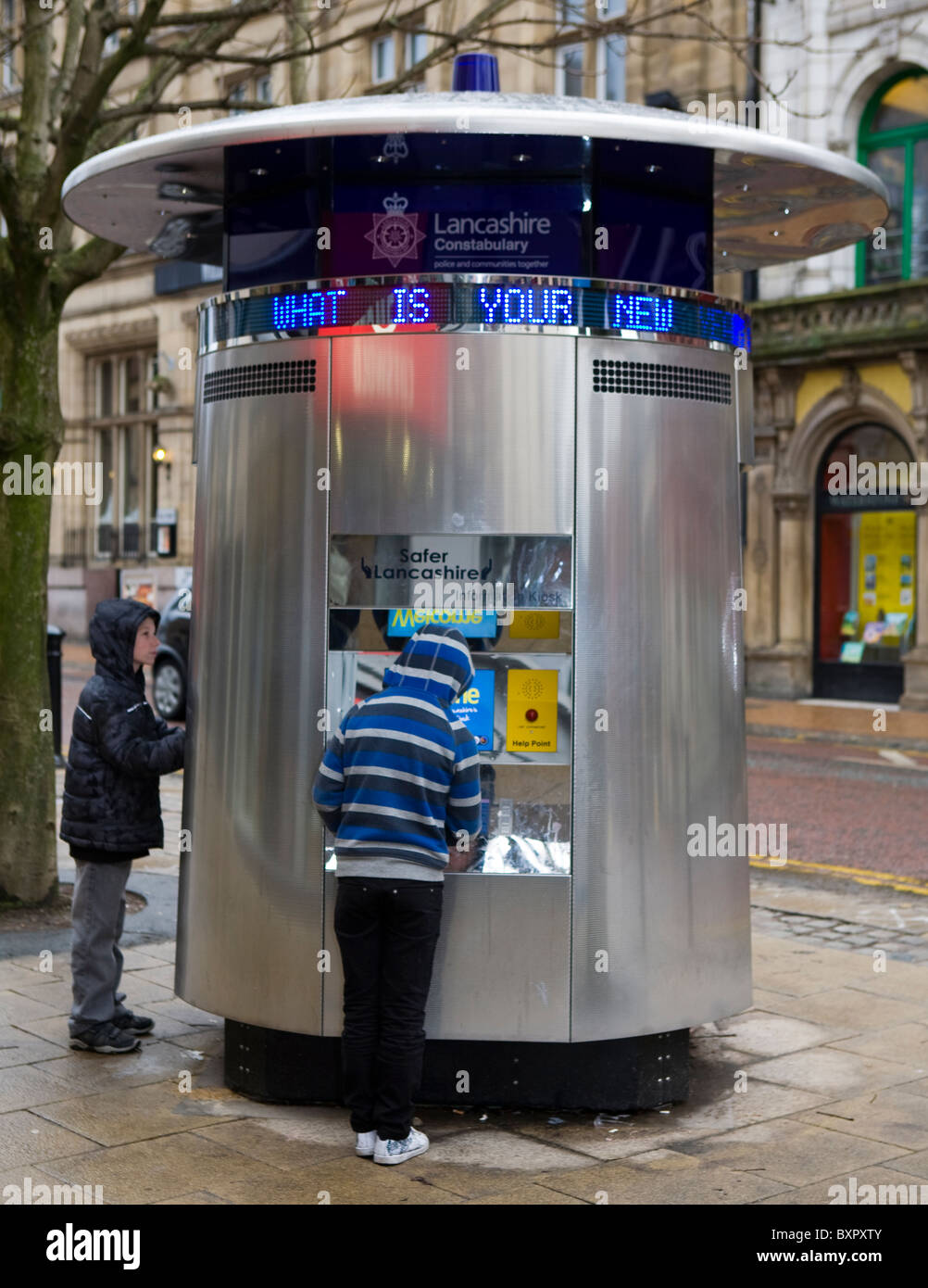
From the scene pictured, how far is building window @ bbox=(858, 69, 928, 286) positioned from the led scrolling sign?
17637 mm

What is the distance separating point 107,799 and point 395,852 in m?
1.68

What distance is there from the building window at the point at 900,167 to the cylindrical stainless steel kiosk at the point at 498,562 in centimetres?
1729

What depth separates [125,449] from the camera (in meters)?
35.9

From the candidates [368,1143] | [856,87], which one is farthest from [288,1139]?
[856,87]

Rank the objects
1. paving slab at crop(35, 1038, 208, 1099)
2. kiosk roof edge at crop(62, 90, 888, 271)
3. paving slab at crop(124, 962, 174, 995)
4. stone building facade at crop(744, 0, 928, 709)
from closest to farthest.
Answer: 1. kiosk roof edge at crop(62, 90, 888, 271)
2. paving slab at crop(35, 1038, 208, 1099)
3. paving slab at crop(124, 962, 174, 995)
4. stone building facade at crop(744, 0, 928, 709)

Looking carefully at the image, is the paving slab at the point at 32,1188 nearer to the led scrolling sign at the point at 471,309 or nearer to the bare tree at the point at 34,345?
the led scrolling sign at the point at 471,309

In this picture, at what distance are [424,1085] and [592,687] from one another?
1.55 meters

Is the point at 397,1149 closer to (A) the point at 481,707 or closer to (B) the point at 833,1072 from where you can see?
(A) the point at 481,707

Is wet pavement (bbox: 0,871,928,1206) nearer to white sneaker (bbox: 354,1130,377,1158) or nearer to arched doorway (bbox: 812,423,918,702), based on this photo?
white sneaker (bbox: 354,1130,377,1158)

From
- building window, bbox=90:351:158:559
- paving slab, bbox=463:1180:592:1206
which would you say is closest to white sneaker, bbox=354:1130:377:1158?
paving slab, bbox=463:1180:592:1206

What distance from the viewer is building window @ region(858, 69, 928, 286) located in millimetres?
22109

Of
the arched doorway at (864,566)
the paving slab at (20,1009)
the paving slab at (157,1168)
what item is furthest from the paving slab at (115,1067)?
the arched doorway at (864,566)

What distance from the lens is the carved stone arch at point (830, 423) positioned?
22031 mm

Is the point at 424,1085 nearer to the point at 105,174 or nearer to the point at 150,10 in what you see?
the point at 105,174
